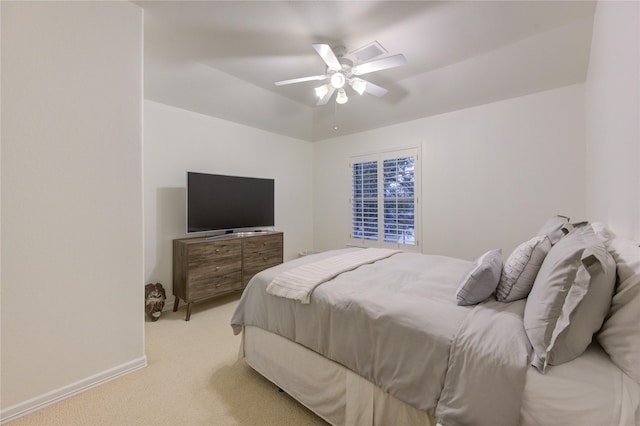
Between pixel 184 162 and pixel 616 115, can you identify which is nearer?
pixel 616 115

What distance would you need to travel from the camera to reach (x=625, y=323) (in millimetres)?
882

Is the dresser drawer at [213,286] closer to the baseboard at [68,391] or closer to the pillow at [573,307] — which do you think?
the baseboard at [68,391]

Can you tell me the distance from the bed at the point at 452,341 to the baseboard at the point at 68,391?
2.81ft

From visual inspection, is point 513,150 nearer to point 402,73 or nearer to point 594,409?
point 402,73

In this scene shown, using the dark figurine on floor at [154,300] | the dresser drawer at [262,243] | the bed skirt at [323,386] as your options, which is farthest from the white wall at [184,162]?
the bed skirt at [323,386]

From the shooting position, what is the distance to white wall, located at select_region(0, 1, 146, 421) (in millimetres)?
1582

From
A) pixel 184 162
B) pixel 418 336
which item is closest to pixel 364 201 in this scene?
pixel 184 162

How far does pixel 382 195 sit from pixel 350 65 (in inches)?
81.5

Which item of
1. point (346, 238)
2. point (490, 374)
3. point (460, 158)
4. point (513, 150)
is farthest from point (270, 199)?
point (490, 374)

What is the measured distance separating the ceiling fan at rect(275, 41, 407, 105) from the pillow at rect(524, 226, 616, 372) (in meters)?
1.86

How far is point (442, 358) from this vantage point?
3.67 feet

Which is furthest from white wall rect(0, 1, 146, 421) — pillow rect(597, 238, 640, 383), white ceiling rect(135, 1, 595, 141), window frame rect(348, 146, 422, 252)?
window frame rect(348, 146, 422, 252)

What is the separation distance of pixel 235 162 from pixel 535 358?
381 centimetres

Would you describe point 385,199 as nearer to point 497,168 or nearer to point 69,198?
point 497,168
